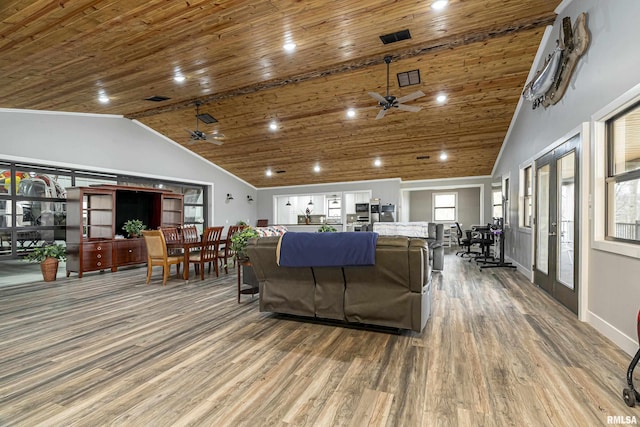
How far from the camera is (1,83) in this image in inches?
179

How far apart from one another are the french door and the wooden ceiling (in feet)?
6.27

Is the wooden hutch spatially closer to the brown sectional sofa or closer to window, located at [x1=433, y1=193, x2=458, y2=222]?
the brown sectional sofa

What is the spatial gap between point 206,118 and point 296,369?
6430mm

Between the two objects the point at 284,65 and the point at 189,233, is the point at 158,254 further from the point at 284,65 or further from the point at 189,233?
the point at 284,65

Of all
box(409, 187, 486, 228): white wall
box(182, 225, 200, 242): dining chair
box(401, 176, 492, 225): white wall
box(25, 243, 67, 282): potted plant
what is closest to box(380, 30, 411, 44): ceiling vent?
box(182, 225, 200, 242): dining chair

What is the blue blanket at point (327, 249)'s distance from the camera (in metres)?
2.66

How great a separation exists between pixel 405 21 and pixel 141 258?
6854mm

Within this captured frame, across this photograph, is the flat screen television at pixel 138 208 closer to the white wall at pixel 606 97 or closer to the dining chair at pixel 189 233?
the dining chair at pixel 189 233

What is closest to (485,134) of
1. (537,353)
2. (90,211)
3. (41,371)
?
(537,353)

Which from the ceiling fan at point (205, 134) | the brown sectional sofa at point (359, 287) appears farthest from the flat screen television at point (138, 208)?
the brown sectional sofa at point (359, 287)

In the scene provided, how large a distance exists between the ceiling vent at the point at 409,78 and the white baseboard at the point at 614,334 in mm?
4185

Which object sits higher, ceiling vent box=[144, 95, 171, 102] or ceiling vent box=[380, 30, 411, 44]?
ceiling vent box=[380, 30, 411, 44]

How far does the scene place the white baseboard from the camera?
2365mm

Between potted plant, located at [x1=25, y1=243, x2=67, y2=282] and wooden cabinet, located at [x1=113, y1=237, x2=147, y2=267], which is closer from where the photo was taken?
potted plant, located at [x1=25, y1=243, x2=67, y2=282]
